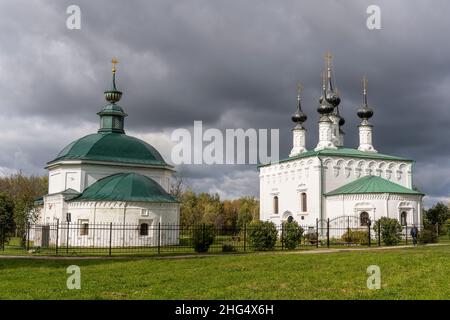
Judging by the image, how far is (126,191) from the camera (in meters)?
29.0

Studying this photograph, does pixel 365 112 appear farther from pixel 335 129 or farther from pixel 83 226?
pixel 83 226

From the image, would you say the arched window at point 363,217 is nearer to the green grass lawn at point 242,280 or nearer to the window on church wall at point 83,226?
the window on church wall at point 83,226

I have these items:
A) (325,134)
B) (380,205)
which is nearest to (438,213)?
(325,134)

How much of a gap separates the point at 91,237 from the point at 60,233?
3008mm

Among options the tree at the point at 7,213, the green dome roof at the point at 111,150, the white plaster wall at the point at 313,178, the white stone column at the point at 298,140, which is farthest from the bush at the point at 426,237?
the tree at the point at 7,213

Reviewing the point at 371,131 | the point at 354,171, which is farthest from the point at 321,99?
the point at 354,171

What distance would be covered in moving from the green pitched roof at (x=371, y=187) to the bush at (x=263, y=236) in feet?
47.1

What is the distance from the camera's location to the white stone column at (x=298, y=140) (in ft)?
149

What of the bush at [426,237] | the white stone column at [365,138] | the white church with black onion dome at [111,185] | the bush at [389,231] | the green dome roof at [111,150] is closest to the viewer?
the bush at [389,231]

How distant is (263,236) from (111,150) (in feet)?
49.3

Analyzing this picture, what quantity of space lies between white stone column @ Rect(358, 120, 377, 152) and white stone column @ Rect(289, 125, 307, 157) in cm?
503

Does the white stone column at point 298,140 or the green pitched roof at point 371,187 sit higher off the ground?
the white stone column at point 298,140

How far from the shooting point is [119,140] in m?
34.3
